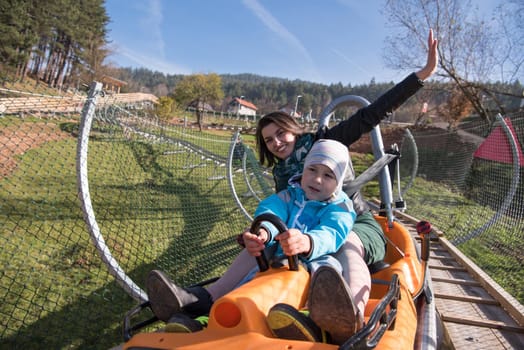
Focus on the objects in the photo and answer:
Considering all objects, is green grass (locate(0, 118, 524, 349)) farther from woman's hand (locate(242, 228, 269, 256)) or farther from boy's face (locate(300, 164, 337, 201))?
boy's face (locate(300, 164, 337, 201))

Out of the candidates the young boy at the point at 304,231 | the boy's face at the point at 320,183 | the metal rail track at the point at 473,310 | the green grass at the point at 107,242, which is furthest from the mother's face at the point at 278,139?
the metal rail track at the point at 473,310

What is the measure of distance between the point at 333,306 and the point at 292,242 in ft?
1.14

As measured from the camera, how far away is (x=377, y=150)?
3.51m

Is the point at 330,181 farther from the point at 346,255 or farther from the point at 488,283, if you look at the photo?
the point at 488,283

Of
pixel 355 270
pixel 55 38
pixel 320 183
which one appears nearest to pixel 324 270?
pixel 355 270

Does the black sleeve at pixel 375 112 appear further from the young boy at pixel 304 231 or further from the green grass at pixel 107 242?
the green grass at pixel 107 242

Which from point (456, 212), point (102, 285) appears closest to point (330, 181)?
point (102, 285)

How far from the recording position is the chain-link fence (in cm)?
A: 254

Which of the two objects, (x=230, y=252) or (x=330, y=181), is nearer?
(x=330, y=181)

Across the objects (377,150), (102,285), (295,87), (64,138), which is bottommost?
(102,285)

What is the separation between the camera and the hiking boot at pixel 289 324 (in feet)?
4.63

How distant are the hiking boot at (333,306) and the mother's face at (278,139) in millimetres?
1618

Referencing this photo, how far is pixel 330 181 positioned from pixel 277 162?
106 cm

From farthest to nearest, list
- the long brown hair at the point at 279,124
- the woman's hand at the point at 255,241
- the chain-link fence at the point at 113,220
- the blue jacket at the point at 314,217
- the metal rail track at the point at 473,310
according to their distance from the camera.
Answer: the long brown hair at the point at 279,124, the metal rail track at the point at 473,310, the chain-link fence at the point at 113,220, the blue jacket at the point at 314,217, the woman's hand at the point at 255,241
